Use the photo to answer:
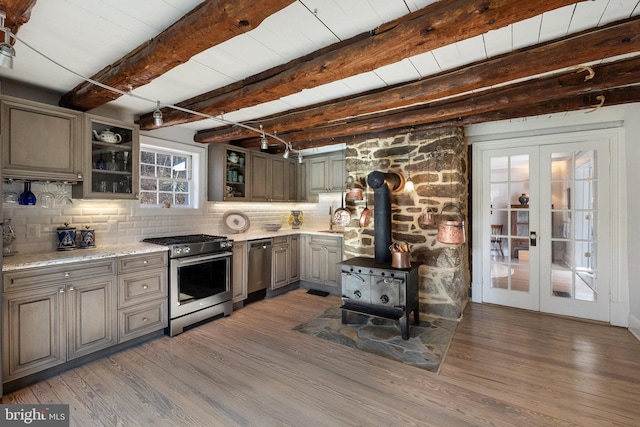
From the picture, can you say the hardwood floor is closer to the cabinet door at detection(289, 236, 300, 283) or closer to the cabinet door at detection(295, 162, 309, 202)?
the cabinet door at detection(289, 236, 300, 283)

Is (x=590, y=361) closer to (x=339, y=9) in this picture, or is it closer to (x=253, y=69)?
(x=339, y=9)

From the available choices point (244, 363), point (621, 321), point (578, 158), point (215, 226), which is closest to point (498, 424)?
point (244, 363)

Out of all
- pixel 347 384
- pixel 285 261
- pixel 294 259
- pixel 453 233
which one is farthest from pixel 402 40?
pixel 294 259

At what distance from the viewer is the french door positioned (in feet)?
11.4

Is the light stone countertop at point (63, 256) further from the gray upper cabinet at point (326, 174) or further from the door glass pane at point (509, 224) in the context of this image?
the door glass pane at point (509, 224)

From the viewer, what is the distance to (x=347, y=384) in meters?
2.32

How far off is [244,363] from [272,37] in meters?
2.63

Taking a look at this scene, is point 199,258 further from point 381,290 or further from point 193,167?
point 381,290

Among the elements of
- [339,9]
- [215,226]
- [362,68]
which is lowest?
[215,226]

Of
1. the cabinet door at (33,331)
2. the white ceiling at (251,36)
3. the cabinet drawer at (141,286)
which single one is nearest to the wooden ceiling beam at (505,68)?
the white ceiling at (251,36)

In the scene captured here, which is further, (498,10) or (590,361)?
(590,361)

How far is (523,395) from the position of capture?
2.17m

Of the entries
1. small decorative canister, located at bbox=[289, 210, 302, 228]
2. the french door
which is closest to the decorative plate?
small decorative canister, located at bbox=[289, 210, 302, 228]

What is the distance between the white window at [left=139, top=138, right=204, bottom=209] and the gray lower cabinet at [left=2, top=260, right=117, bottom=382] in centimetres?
135
